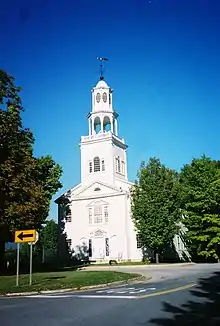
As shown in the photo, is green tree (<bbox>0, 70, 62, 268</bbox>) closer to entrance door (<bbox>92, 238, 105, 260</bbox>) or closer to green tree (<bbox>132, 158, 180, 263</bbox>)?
green tree (<bbox>132, 158, 180, 263</bbox>)

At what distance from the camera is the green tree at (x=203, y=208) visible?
4359cm

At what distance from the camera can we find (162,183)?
4584cm

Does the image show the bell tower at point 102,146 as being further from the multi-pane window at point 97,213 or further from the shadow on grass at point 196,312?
the shadow on grass at point 196,312

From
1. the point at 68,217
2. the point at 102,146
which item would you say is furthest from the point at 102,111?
the point at 68,217

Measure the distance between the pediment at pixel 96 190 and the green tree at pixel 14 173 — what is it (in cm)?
2170

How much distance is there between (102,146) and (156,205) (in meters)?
14.0

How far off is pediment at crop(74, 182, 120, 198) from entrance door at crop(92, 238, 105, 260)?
592 cm

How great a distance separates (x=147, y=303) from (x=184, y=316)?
235 cm

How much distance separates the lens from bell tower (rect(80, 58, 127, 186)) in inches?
2154

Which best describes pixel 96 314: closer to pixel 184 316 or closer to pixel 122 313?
pixel 122 313

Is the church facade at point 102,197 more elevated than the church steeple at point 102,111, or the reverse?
the church steeple at point 102,111

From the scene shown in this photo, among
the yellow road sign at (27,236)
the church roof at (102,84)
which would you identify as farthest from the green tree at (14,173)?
the church roof at (102,84)

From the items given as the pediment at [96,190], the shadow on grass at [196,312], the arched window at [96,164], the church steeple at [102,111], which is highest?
the church steeple at [102,111]

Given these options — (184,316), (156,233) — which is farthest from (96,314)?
(156,233)
